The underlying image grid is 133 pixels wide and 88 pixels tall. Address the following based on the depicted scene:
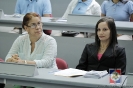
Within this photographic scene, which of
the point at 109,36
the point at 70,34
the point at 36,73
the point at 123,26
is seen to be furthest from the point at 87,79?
the point at 70,34

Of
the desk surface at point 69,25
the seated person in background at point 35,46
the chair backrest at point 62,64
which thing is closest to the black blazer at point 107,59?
the chair backrest at point 62,64

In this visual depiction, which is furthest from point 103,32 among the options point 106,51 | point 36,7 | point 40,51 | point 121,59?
point 36,7

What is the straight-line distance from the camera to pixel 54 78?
3.38 metres

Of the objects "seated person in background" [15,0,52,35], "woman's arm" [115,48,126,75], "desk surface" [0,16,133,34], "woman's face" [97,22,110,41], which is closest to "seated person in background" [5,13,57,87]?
"woman's face" [97,22,110,41]

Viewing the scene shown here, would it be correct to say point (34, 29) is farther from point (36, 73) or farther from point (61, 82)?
point (61, 82)

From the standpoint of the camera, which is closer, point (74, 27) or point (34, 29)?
point (34, 29)

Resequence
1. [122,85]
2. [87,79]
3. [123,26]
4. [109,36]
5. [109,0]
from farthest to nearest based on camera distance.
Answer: [109,0] → [123,26] → [109,36] → [87,79] → [122,85]

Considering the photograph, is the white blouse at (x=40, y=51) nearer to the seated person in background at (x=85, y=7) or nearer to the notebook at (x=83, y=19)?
the notebook at (x=83, y=19)

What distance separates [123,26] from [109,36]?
91 cm

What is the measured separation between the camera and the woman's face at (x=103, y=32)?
3987 millimetres

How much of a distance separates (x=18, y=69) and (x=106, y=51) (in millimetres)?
1023

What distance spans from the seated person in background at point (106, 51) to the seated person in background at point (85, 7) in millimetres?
1970

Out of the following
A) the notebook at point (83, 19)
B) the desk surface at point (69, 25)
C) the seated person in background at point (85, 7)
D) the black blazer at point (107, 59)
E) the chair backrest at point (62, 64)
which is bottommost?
the chair backrest at point (62, 64)

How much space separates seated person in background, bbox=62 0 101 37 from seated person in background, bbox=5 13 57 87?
2021mm
